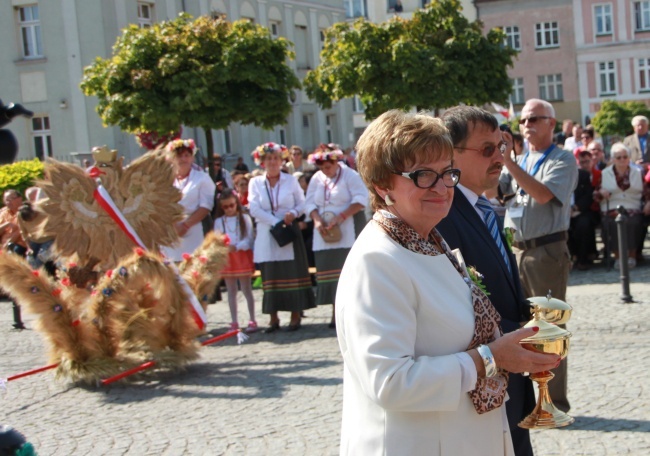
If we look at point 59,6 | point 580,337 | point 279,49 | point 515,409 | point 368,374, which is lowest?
point 580,337

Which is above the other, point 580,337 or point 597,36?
point 597,36

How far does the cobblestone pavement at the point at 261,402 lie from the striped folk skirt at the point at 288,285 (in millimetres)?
412

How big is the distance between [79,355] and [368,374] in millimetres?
5648

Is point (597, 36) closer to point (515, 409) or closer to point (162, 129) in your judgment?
point (162, 129)

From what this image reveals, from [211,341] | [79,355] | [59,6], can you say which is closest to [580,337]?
[211,341]

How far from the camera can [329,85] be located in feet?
68.9

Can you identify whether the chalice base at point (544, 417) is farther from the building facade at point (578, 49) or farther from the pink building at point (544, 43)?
the pink building at point (544, 43)

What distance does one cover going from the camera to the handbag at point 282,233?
398 inches

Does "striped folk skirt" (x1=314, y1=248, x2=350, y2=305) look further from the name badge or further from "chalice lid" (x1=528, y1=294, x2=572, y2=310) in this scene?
"chalice lid" (x1=528, y1=294, x2=572, y2=310)

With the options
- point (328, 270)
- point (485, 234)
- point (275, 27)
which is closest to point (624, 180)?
point (328, 270)

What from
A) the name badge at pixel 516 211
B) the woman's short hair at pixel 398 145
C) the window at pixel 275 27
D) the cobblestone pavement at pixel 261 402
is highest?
the window at pixel 275 27

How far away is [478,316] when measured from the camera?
2.92 m

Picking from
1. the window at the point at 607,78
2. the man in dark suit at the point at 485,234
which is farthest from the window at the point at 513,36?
the man in dark suit at the point at 485,234

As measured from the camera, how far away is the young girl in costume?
34.2ft
